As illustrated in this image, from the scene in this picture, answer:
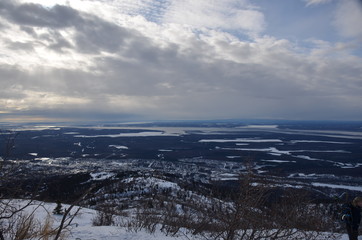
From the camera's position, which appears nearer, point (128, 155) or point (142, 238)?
point (142, 238)

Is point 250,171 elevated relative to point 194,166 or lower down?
elevated

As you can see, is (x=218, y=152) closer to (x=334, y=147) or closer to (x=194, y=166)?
(x=194, y=166)

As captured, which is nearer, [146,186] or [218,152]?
[146,186]

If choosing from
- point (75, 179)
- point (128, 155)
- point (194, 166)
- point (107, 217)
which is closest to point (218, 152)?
point (194, 166)

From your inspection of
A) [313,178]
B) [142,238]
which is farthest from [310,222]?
[313,178]

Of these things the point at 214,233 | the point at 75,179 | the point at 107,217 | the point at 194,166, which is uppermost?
the point at 214,233

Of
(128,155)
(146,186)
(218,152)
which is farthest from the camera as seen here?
(218,152)

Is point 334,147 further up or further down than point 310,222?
further down

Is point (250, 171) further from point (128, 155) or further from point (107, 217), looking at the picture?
point (128, 155)

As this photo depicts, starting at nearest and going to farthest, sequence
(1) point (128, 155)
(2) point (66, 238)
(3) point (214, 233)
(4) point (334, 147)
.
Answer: (2) point (66, 238), (3) point (214, 233), (1) point (128, 155), (4) point (334, 147)
